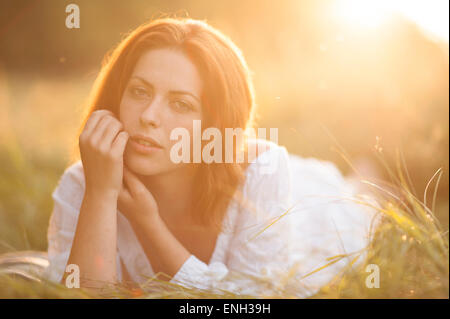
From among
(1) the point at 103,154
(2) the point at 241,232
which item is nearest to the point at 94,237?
(1) the point at 103,154

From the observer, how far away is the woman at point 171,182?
994mm

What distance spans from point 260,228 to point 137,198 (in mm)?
406

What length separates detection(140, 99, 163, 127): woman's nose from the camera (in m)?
0.97

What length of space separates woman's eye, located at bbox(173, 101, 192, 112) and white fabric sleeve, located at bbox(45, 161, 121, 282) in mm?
481

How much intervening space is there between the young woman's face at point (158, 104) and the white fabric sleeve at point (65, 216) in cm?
33

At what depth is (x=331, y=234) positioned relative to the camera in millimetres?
1695

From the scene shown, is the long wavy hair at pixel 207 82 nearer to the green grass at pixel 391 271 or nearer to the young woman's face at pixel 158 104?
the young woman's face at pixel 158 104

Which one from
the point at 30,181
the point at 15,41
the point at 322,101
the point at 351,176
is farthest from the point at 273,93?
the point at 30,181

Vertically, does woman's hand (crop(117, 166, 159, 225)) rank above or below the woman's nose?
below

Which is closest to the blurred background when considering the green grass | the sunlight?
the sunlight

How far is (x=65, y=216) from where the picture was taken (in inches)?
48.5

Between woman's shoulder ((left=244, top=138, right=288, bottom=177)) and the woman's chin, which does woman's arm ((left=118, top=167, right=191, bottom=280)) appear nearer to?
the woman's chin

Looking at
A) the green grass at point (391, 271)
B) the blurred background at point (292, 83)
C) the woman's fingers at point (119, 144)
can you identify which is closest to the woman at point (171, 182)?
the woman's fingers at point (119, 144)
